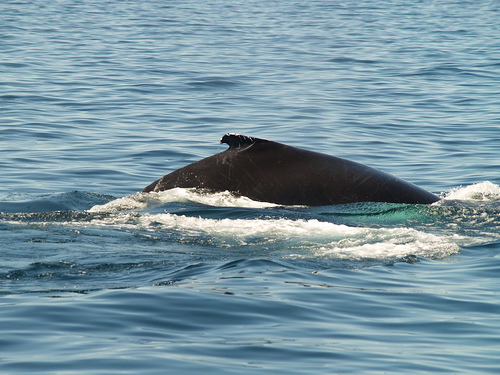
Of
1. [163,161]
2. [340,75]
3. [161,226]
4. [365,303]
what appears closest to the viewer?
[365,303]

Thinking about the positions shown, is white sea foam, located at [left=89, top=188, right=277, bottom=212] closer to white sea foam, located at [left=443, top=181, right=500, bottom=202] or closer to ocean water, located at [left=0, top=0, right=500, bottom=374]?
ocean water, located at [left=0, top=0, right=500, bottom=374]

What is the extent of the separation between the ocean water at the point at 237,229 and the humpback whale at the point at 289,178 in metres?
0.14

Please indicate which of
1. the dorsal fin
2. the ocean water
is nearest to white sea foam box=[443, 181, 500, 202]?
the ocean water

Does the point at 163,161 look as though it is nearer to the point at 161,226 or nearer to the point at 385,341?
the point at 161,226

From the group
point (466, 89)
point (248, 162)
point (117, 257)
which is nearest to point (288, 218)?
point (248, 162)

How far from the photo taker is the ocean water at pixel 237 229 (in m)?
6.29

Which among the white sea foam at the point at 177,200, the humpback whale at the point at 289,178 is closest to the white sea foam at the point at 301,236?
the white sea foam at the point at 177,200

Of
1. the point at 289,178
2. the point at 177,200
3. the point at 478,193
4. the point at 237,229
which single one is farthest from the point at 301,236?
the point at 478,193

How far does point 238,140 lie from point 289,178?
29.0 inches

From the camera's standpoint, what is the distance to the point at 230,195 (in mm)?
10789

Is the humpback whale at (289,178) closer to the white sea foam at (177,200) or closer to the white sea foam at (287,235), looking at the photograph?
the white sea foam at (177,200)

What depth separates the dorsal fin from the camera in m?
10.6

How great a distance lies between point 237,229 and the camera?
9750mm

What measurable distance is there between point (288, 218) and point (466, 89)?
14.9 metres
